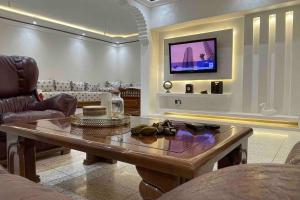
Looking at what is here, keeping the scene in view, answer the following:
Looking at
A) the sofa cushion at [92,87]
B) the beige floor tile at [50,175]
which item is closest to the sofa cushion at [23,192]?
the beige floor tile at [50,175]

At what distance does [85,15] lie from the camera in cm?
608

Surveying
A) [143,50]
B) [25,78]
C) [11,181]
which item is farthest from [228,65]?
[11,181]

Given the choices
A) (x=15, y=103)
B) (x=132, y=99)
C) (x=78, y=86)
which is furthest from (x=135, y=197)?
(x=78, y=86)

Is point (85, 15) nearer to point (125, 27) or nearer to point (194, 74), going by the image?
point (125, 27)

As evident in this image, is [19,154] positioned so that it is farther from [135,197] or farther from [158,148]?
[158,148]

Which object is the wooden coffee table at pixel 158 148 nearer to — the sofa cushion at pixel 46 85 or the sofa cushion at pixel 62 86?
the sofa cushion at pixel 46 85

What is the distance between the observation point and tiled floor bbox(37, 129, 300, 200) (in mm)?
1511

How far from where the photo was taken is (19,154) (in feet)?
4.73

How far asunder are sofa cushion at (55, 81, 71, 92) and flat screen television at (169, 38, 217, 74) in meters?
3.73

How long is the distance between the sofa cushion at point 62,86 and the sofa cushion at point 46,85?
121mm

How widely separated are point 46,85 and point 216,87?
4841 mm

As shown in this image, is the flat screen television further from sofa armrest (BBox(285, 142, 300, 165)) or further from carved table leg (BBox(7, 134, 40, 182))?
sofa armrest (BBox(285, 142, 300, 165))

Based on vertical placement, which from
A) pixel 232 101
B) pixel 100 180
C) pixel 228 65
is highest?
pixel 228 65

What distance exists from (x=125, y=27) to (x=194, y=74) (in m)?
3.55
